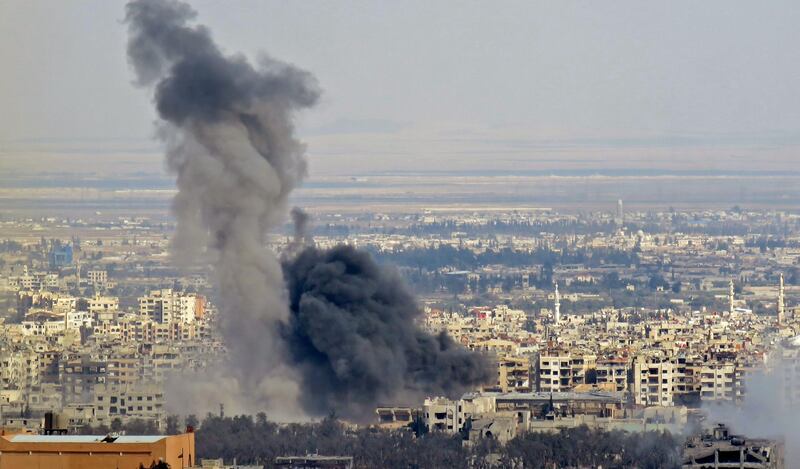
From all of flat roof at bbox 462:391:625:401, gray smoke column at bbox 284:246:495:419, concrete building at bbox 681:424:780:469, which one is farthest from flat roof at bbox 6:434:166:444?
A: flat roof at bbox 462:391:625:401

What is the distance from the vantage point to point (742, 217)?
135000 millimetres

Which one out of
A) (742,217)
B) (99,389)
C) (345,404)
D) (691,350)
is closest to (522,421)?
(345,404)

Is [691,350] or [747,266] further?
[747,266]

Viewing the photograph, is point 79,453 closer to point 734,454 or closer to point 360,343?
point 734,454

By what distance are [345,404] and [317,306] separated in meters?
2.83

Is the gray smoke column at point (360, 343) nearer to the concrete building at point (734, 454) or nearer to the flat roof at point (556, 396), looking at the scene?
the flat roof at point (556, 396)

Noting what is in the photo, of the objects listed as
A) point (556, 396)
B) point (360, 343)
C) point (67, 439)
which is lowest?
point (67, 439)

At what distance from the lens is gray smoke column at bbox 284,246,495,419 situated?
64.4m

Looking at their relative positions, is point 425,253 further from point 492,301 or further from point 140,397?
point 140,397

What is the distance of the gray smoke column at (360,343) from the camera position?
64375mm

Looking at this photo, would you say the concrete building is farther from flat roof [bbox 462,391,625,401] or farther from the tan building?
flat roof [bbox 462,391,625,401]

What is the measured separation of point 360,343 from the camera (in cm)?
6525

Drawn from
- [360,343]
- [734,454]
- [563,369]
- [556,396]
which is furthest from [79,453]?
[563,369]

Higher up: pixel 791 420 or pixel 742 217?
pixel 742 217
